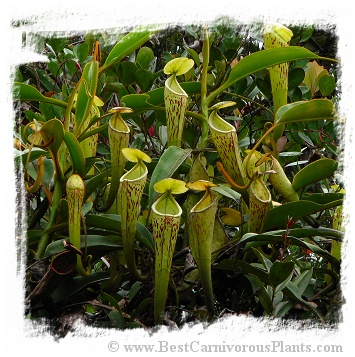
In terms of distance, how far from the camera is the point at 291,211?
785 millimetres

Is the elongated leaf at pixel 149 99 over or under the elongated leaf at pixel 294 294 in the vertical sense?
over

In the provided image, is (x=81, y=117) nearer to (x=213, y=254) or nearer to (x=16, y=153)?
(x=16, y=153)

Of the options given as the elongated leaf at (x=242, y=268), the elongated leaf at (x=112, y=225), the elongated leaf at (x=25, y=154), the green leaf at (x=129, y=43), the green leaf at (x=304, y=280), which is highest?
the green leaf at (x=129, y=43)

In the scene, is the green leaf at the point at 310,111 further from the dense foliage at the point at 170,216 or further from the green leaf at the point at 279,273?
the green leaf at the point at 279,273

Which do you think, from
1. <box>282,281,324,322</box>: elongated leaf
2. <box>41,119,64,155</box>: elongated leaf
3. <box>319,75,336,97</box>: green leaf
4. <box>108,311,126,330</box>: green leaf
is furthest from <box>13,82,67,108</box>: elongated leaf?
<box>319,75,336,97</box>: green leaf

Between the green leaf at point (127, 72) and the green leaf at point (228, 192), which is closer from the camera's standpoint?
the green leaf at point (228, 192)

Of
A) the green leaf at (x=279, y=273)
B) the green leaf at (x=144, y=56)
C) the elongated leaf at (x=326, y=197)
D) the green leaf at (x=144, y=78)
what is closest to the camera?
the green leaf at (x=279, y=273)

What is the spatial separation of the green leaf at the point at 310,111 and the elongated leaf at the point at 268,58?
2.7 inches

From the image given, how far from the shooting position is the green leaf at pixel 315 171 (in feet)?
2.70

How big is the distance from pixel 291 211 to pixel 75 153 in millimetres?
321

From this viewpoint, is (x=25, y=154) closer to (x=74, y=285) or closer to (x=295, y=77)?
(x=74, y=285)

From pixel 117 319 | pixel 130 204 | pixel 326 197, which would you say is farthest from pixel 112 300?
pixel 326 197

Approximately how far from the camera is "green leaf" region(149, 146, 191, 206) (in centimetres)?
74

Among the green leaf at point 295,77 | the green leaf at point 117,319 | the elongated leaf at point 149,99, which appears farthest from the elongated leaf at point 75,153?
the green leaf at point 295,77
